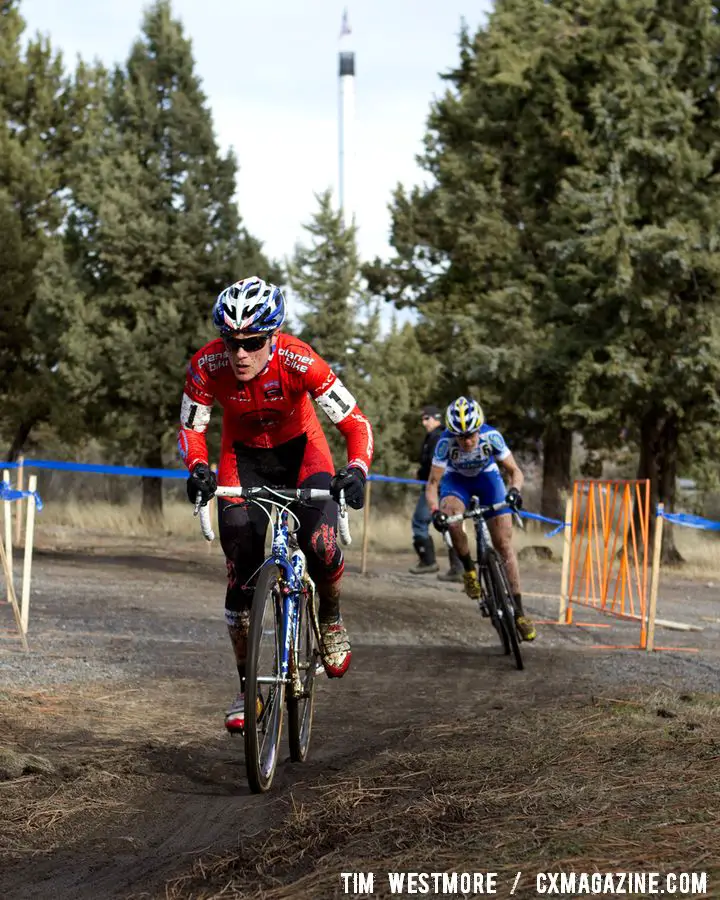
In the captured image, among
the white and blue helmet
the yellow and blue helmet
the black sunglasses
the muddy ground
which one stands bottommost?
the muddy ground

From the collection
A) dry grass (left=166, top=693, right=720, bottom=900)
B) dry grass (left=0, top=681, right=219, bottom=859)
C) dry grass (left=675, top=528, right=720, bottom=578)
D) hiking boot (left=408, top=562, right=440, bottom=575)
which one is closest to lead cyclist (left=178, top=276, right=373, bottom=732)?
dry grass (left=0, top=681, right=219, bottom=859)

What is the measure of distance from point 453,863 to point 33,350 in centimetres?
2574

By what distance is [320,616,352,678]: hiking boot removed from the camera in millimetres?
6254

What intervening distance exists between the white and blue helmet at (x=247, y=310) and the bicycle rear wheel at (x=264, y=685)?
110 cm

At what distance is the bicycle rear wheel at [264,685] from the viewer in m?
5.23

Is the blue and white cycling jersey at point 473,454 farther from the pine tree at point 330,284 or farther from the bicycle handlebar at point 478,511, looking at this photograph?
the pine tree at point 330,284

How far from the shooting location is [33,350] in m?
28.1

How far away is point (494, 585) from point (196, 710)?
10.5 ft

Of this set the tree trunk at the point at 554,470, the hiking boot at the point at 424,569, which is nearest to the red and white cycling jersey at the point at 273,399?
the hiking boot at the point at 424,569

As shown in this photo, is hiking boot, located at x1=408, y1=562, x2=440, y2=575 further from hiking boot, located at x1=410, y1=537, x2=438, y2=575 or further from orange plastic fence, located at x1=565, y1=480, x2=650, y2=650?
orange plastic fence, located at x1=565, y1=480, x2=650, y2=650

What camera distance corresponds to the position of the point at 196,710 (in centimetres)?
757

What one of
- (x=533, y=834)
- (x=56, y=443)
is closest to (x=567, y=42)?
(x=56, y=443)

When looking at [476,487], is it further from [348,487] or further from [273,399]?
[348,487]

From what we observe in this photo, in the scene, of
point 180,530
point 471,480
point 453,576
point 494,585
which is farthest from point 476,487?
point 180,530
